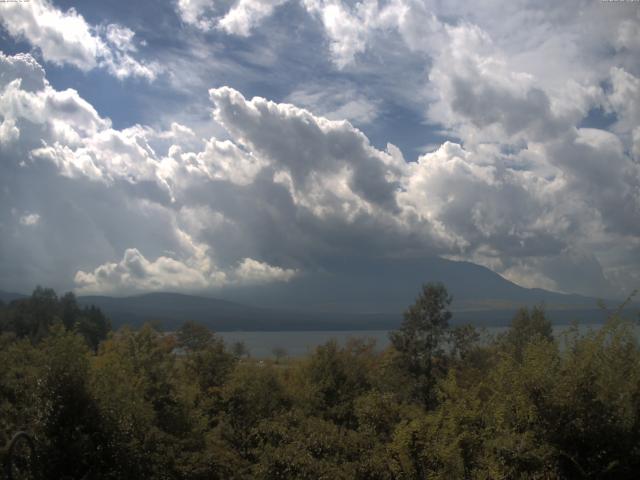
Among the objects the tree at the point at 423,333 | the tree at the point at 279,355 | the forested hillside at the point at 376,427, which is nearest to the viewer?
the forested hillside at the point at 376,427

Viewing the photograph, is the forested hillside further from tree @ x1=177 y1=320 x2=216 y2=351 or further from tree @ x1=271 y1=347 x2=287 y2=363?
tree @ x1=177 y1=320 x2=216 y2=351

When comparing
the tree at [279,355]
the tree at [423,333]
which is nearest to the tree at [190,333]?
the tree at [279,355]

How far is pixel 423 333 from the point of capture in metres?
42.9

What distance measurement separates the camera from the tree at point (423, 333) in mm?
42000

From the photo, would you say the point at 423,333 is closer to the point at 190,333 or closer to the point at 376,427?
the point at 376,427

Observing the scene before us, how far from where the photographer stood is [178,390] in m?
24.6

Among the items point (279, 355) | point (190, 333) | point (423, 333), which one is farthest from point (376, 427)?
point (190, 333)

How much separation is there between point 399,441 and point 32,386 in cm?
949

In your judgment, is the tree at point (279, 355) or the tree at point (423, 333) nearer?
the tree at point (423, 333)

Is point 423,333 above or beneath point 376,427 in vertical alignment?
above

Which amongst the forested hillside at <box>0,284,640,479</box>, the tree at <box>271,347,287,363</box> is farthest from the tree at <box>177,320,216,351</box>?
the forested hillside at <box>0,284,640,479</box>

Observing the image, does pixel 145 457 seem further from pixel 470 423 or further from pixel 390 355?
pixel 390 355

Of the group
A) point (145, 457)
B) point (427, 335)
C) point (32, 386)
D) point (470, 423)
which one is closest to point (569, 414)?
point (470, 423)

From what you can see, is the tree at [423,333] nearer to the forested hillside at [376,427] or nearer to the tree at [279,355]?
the tree at [279,355]
